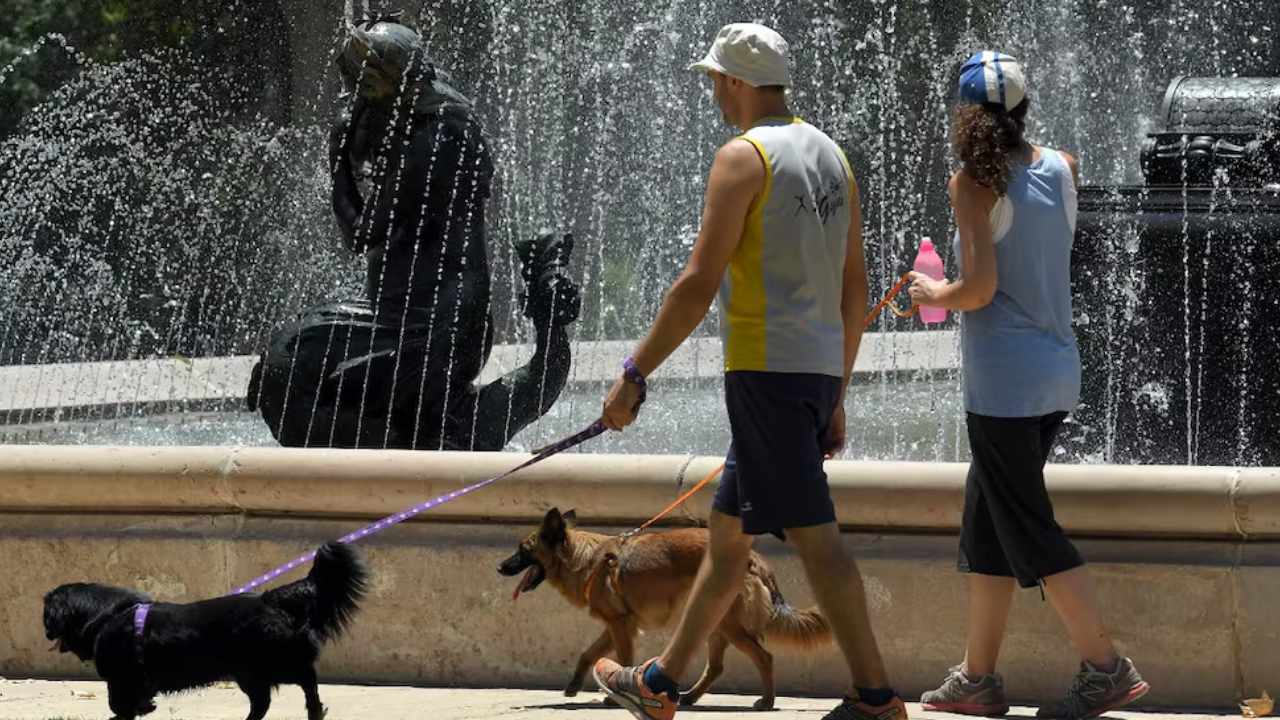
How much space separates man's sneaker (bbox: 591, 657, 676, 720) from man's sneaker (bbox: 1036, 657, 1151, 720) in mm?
972

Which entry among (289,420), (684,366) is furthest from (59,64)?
(289,420)

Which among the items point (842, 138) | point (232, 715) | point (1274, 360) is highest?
point (842, 138)

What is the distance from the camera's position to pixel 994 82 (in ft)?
16.1

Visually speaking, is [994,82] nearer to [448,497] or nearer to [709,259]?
[709,259]

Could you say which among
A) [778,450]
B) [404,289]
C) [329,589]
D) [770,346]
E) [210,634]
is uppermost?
[404,289]

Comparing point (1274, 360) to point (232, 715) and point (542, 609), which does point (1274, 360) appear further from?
point (232, 715)

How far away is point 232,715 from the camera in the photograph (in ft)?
18.3

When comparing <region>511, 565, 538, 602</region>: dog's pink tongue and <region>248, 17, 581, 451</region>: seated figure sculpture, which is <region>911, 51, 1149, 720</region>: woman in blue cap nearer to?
<region>511, 565, 538, 602</region>: dog's pink tongue

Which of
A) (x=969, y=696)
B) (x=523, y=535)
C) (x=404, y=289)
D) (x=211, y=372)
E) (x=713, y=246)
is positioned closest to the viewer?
(x=713, y=246)

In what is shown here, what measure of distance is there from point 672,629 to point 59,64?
22.7 metres

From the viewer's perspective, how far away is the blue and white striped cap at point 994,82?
193 inches

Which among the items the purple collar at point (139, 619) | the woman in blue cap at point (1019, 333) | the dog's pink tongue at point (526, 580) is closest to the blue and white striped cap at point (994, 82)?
the woman in blue cap at point (1019, 333)

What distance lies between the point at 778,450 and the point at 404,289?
366 cm

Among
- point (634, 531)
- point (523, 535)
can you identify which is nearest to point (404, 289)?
point (523, 535)
